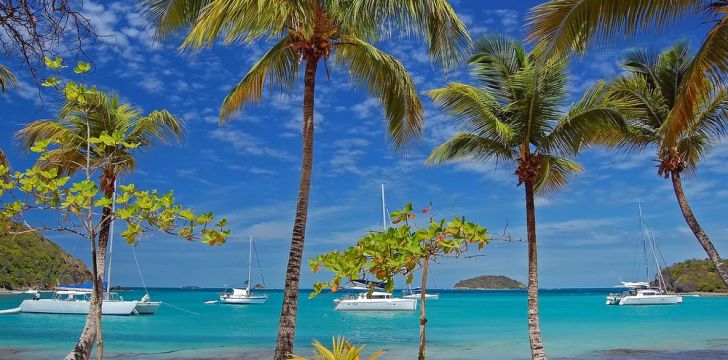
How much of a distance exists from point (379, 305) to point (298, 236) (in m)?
49.6

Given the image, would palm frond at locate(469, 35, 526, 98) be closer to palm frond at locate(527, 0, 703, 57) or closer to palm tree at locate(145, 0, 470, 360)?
palm tree at locate(145, 0, 470, 360)

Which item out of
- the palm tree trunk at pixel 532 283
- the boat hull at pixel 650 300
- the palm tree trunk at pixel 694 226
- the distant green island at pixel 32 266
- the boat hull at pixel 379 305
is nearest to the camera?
the palm tree trunk at pixel 532 283

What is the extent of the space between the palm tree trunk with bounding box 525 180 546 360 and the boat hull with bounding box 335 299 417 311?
44.0 meters

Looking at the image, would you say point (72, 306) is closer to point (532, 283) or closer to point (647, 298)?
point (532, 283)

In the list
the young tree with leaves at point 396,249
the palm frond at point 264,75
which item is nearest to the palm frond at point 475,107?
the palm frond at point 264,75

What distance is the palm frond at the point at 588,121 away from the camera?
508 inches

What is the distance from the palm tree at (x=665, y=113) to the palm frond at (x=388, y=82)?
238 inches

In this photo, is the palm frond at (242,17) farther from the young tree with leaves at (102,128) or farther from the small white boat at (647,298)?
the small white boat at (647,298)

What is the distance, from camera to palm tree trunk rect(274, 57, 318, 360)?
9.49 m

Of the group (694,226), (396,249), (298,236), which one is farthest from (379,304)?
(396,249)

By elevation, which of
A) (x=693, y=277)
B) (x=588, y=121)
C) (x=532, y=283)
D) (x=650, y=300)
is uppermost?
(x=693, y=277)

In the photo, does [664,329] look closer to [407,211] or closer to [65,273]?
[407,211]

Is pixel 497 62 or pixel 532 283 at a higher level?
pixel 497 62

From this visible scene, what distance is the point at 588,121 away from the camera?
13227mm
